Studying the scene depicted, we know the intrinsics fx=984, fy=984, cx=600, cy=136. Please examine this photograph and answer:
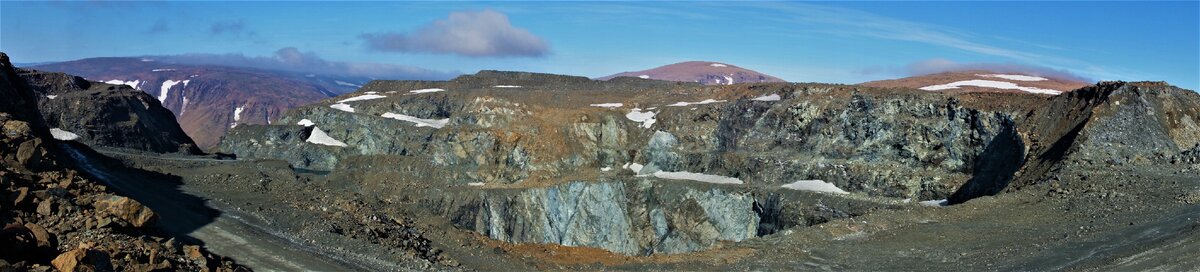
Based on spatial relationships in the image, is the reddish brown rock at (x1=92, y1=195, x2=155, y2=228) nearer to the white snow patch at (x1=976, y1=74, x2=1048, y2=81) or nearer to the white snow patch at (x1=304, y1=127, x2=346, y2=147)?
the white snow patch at (x1=304, y1=127, x2=346, y2=147)

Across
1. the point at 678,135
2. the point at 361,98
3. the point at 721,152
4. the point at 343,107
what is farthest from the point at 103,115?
the point at 721,152

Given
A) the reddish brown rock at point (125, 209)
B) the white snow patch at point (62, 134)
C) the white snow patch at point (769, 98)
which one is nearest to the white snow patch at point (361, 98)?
the white snow patch at point (62, 134)

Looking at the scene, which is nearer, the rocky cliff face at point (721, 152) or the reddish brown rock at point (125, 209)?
the reddish brown rock at point (125, 209)

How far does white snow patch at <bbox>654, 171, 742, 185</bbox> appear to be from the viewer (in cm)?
6012

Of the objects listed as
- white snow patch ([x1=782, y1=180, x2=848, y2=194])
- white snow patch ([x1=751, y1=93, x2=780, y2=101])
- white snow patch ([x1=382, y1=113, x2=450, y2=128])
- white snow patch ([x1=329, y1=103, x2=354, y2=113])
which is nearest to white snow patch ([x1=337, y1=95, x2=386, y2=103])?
white snow patch ([x1=329, y1=103, x2=354, y2=113])

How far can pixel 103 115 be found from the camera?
246 ft

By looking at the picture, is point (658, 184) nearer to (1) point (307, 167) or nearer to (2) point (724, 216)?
(2) point (724, 216)

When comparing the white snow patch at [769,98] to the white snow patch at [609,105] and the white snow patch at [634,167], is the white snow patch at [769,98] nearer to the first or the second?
the white snow patch at [634,167]

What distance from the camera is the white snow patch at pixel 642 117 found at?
6831 cm

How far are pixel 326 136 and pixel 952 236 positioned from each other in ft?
174

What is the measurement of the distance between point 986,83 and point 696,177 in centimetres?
3076

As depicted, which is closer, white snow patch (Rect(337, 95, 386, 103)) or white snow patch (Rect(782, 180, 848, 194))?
white snow patch (Rect(782, 180, 848, 194))

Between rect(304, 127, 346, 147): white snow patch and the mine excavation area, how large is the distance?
18 cm

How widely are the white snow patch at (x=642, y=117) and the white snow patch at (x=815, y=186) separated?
512 inches
